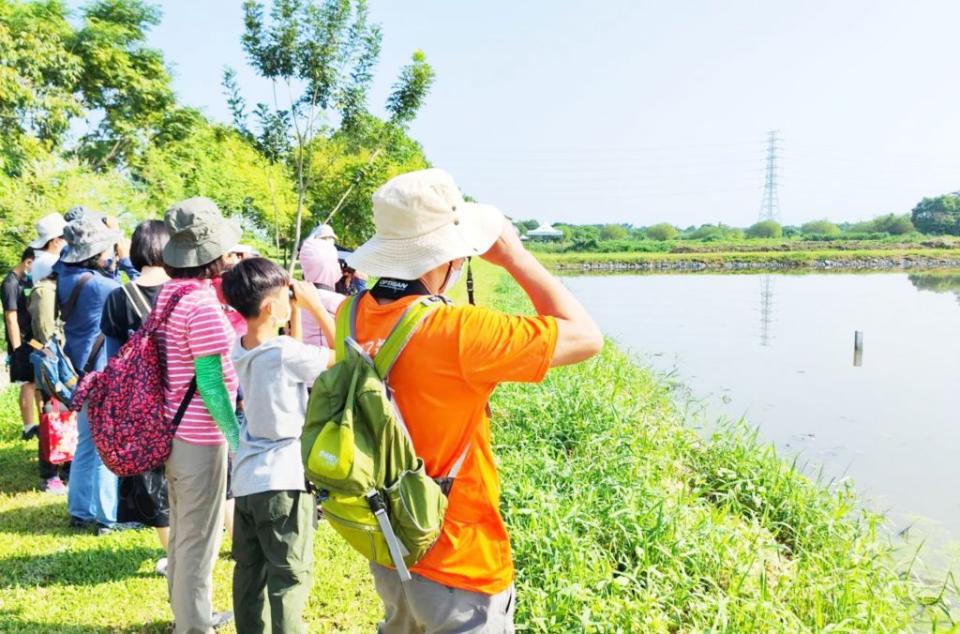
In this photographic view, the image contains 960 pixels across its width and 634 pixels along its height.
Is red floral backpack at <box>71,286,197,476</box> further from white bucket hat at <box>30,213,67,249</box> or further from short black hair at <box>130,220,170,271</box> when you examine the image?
white bucket hat at <box>30,213,67,249</box>

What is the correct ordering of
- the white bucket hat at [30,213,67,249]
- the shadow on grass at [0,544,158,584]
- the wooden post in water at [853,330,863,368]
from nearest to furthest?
the shadow on grass at [0,544,158,584] → the white bucket hat at [30,213,67,249] → the wooden post in water at [853,330,863,368]

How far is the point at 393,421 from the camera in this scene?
1469 mm

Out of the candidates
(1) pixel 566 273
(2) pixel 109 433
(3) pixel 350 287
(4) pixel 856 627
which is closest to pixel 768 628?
(4) pixel 856 627

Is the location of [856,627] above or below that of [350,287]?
below

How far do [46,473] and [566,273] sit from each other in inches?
1610

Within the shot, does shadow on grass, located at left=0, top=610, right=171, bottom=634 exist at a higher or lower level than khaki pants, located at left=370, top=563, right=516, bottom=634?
lower

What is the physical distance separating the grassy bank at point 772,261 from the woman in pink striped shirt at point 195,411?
1752 inches

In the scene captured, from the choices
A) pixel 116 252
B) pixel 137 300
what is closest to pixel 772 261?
pixel 116 252

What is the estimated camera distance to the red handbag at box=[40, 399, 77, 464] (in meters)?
4.41

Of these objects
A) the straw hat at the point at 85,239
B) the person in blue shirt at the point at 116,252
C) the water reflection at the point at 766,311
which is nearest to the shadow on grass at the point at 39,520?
the person in blue shirt at the point at 116,252

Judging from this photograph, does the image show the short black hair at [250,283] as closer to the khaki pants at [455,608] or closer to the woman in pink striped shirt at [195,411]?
the woman in pink striped shirt at [195,411]

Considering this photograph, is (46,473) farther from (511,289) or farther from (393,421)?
(511,289)

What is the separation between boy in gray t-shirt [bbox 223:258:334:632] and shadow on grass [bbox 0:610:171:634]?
0.77 m

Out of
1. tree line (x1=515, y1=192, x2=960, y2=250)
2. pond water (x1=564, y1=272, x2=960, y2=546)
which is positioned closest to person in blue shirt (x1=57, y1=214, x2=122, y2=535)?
pond water (x1=564, y1=272, x2=960, y2=546)
